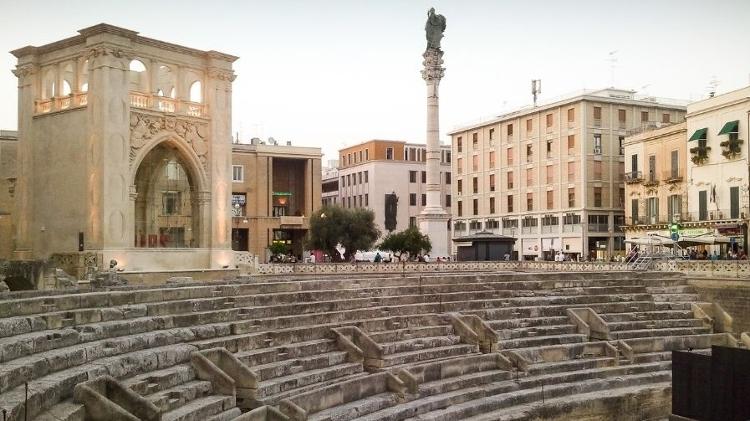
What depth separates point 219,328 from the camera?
16250mm

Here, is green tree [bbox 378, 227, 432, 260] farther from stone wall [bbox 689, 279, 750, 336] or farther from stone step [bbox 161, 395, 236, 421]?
stone step [bbox 161, 395, 236, 421]

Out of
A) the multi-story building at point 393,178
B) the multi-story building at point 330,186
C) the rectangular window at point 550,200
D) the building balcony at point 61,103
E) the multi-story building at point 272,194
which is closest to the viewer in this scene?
the building balcony at point 61,103

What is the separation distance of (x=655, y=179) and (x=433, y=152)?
15.9 meters

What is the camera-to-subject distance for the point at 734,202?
4272 cm

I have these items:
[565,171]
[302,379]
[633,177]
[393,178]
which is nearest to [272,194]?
[393,178]

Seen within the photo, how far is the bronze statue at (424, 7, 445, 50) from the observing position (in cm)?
4416

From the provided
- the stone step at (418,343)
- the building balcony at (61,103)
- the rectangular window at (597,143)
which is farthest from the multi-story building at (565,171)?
the building balcony at (61,103)

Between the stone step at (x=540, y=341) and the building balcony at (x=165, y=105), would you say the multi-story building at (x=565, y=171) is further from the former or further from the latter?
the building balcony at (x=165, y=105)

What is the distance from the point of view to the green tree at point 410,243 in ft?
144

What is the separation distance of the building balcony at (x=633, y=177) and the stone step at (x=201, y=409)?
43280mm

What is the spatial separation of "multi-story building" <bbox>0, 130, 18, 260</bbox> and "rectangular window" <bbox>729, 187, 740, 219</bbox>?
3675cm

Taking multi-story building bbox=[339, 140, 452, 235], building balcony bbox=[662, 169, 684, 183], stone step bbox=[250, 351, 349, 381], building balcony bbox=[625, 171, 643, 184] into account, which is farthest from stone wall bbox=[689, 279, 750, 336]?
multi-story building bbox=[339, 140, 452, 235]

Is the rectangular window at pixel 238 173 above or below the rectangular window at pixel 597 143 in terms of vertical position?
below

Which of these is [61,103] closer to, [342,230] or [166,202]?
[166,202]
